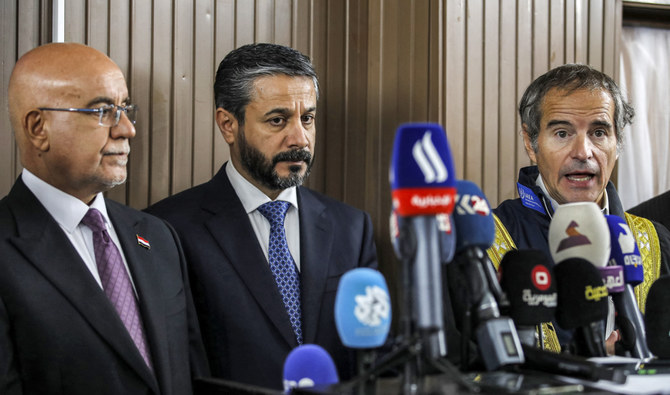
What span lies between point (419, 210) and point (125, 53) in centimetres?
187

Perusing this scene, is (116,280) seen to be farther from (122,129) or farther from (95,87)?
(95,87)

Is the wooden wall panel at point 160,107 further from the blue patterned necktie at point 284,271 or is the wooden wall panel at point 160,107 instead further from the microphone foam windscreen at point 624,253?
the microphone foam windscreen at point 624,253

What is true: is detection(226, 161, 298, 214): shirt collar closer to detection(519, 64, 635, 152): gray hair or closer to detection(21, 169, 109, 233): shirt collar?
detection(21, 169, 109, 233): shirt collar

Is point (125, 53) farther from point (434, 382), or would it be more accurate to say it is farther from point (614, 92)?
point (434, 382)

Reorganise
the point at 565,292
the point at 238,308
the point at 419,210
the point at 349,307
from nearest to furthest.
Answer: the point at 419,210, the point at 349,307, the point at 565,292, the point at 238,308

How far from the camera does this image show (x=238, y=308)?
7.63 feet

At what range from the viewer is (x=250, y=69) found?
2.59m

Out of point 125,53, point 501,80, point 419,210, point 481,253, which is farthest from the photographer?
point 501,80

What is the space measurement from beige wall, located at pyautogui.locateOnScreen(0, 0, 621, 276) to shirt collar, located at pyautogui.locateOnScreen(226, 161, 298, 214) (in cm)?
34

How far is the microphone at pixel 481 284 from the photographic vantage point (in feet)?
4.44

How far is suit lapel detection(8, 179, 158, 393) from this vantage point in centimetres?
187

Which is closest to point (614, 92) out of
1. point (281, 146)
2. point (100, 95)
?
point (281, 146)

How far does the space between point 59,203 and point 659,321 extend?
1.41 metres

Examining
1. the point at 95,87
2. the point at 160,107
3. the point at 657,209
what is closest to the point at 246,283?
the point at 95,87
